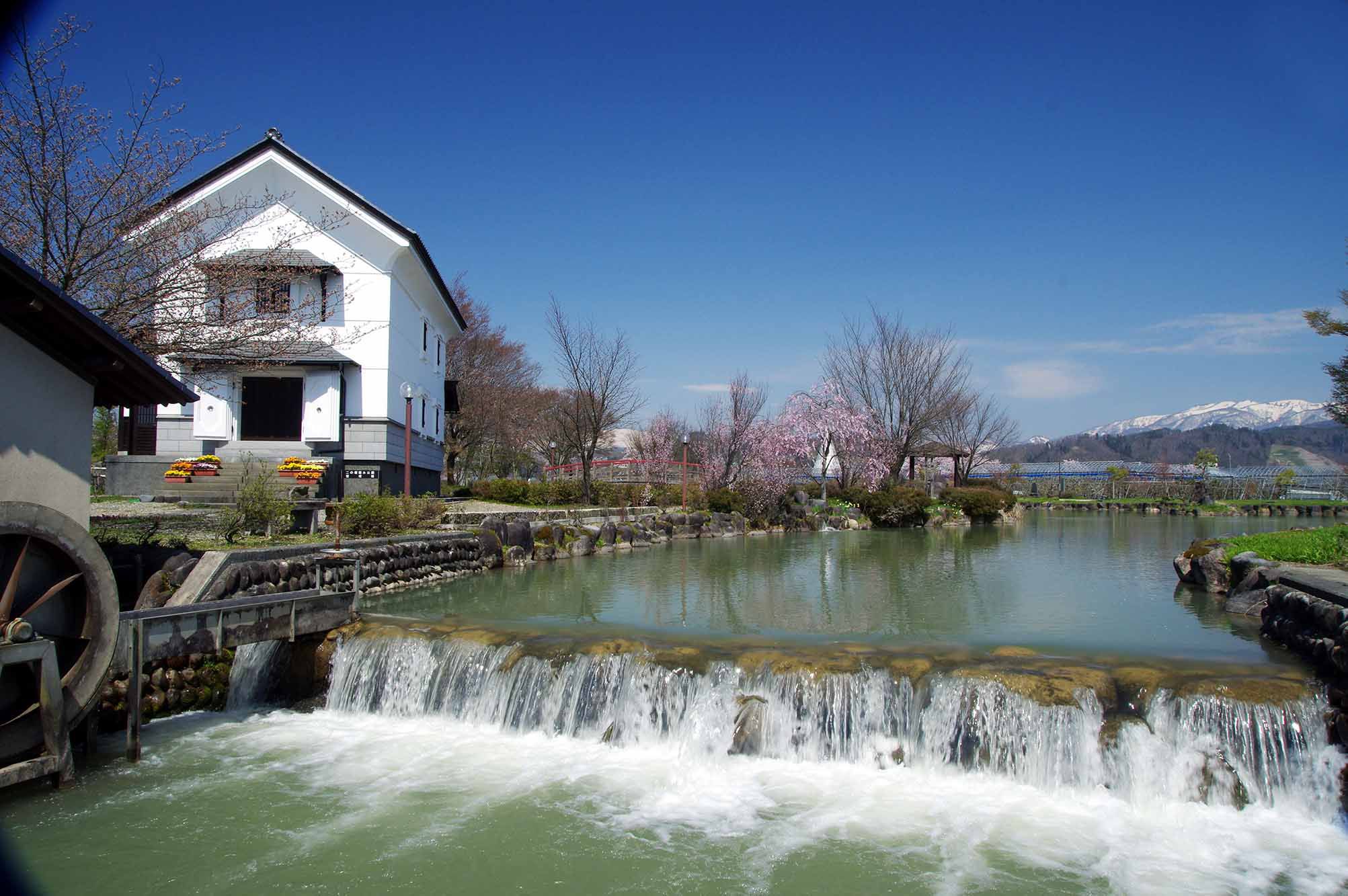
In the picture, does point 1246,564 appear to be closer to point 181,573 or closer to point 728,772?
point 728,772

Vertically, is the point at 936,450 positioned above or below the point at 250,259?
below

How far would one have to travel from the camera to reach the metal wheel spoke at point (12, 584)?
5.65 m

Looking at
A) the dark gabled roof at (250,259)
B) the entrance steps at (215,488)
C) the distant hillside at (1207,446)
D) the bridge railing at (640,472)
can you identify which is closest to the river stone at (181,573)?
the dark gabled roof at (250,259)

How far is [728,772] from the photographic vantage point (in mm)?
6777

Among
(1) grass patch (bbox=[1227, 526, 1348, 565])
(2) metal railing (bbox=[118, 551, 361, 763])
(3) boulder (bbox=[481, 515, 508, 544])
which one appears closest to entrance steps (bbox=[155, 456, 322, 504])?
(3) boulder (bbox=[481, 515, 508, 544])

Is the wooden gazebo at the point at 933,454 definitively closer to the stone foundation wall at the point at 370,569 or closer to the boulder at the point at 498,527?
the boulder at the point at 498,527

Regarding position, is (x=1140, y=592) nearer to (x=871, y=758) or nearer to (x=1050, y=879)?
(x=871, y=758)

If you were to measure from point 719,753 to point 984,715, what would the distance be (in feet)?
7.10

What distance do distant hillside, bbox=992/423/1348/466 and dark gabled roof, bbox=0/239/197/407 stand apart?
392 feet

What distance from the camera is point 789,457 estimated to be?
3462 centimetres

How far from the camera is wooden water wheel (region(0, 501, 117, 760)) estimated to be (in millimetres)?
5633

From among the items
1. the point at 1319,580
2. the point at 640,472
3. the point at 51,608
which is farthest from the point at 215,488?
the point at 1319,580

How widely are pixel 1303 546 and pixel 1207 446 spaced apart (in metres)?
126

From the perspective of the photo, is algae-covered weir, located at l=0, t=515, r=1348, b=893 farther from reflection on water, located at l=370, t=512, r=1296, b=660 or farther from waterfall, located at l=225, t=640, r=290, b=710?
reflection on water, located at l=370, t=512, r=1296, b=660
